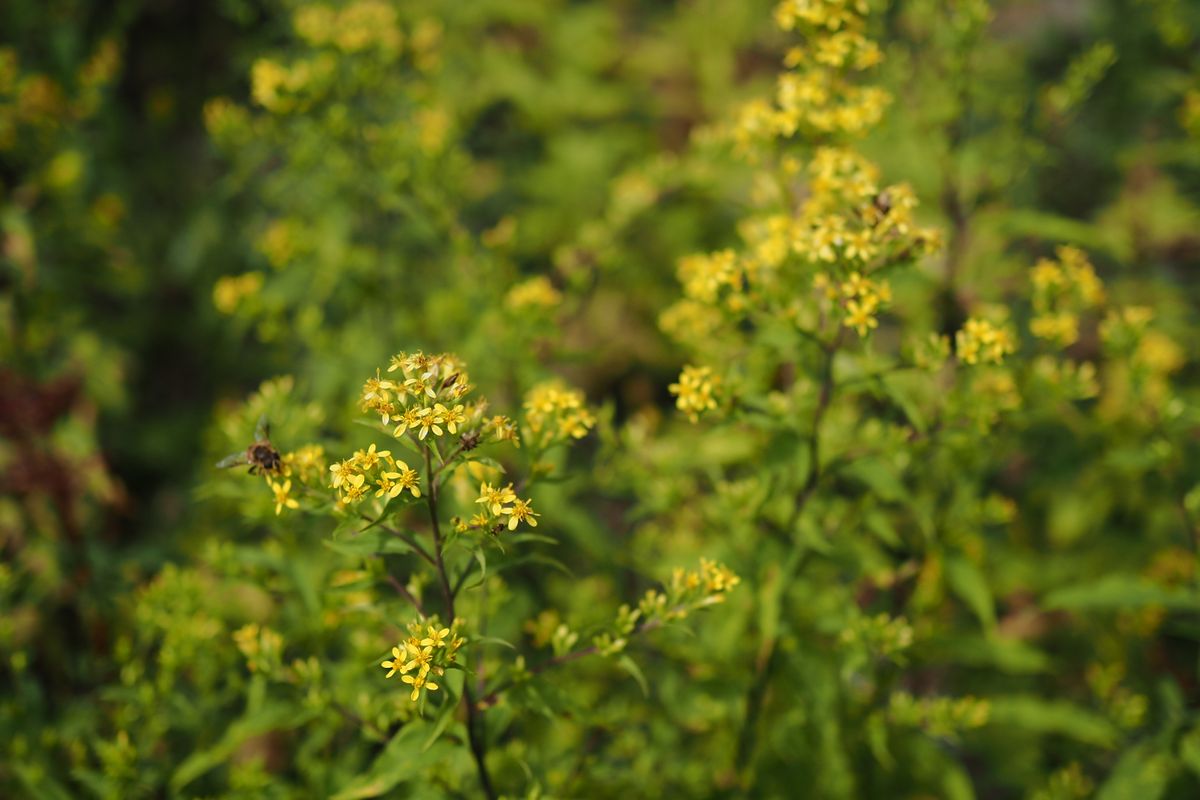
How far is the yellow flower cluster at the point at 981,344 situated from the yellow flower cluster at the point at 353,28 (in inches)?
108

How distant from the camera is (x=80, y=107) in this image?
5.15 metres

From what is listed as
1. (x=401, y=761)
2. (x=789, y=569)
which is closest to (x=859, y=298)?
(x=789, y=569)

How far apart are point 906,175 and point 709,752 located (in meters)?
3.00

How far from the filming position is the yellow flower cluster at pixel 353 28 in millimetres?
3887

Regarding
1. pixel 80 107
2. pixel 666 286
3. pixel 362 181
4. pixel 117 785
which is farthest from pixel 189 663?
pixel 666 286

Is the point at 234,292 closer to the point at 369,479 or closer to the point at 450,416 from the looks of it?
the point at 369,479

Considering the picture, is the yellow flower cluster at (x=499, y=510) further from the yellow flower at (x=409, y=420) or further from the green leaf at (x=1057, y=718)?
the green leaf at (x=1057, y=718)

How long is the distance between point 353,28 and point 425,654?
Answer: 2.91 m

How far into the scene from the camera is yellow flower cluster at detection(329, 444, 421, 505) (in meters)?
2.18

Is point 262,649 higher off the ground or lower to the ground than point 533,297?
lower

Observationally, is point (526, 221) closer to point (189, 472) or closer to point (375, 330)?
point (375, 330)

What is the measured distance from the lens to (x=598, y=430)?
364 centimetres

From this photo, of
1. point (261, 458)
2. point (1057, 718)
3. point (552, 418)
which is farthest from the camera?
point (1057, 718)

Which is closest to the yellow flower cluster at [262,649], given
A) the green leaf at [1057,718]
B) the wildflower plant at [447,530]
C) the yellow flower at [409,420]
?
the wildflower plant at [447,530]
